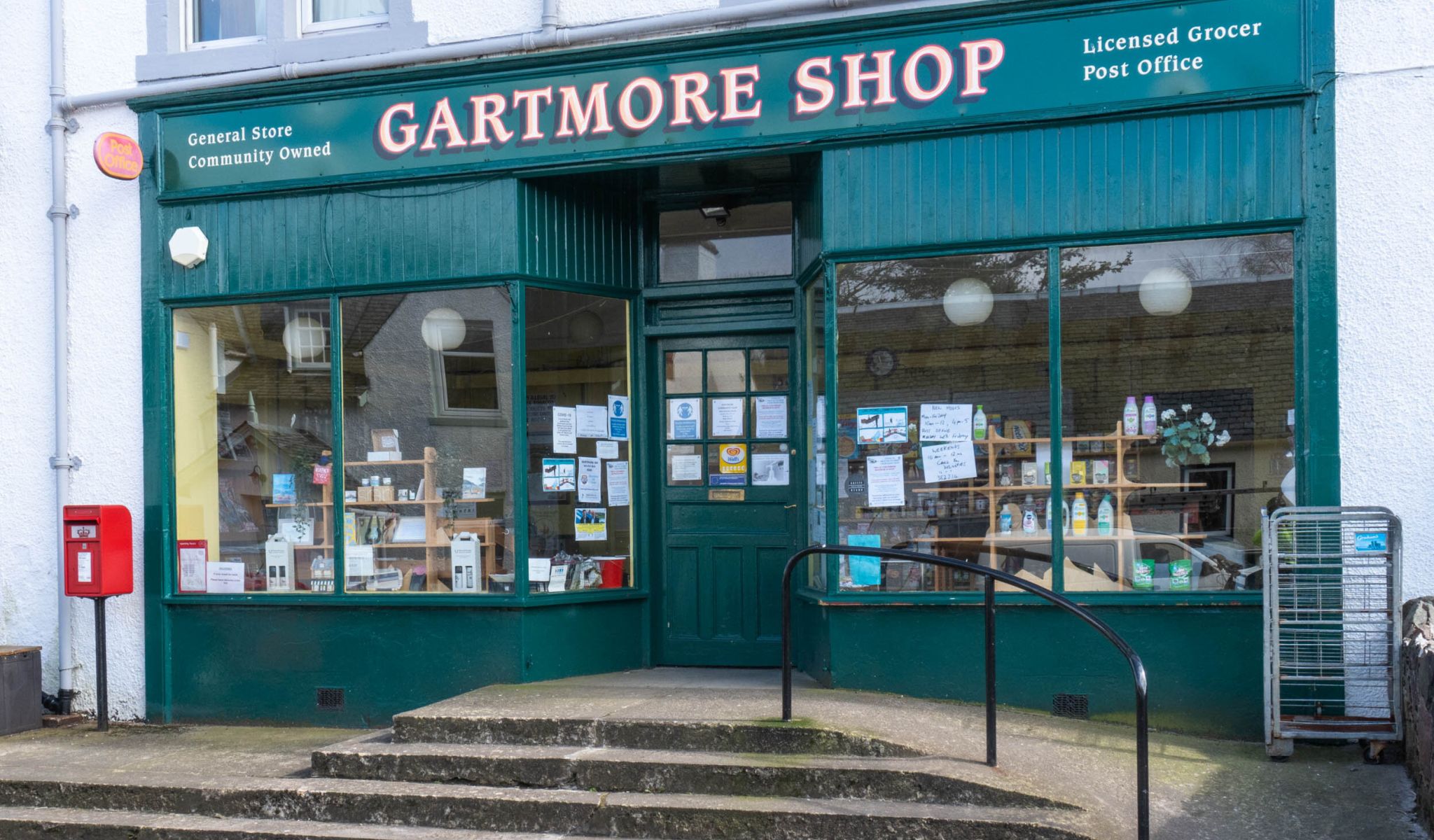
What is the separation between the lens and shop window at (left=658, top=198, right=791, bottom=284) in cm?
791

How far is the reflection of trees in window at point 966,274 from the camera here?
6.70 m

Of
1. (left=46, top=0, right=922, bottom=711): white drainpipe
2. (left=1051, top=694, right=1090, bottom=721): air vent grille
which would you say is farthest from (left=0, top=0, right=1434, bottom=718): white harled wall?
(left=1051, top=694, right=1090, bottom=721): air vent grille

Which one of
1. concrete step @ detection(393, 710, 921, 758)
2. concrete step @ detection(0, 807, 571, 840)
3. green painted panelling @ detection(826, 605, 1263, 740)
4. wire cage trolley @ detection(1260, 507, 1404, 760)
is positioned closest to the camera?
concrete step @ detection(0, 807, 571, 840)

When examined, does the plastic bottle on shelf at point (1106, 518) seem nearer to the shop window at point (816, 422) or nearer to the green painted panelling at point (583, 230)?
the shop window at point (816, 422)

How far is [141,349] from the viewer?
7.96 meters

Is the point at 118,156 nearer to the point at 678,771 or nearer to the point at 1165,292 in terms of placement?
the point at 678,771

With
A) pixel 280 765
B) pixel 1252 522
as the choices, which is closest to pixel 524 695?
pixel 280 765

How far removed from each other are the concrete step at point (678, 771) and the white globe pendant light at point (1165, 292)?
2.88 meters

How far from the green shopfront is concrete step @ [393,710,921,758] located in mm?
1092

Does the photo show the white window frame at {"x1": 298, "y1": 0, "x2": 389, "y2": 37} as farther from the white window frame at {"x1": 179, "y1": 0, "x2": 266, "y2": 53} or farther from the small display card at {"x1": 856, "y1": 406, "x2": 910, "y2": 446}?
the small display card at {"x1": 856, "y1": 406, "x2": 910, "y2": 446}

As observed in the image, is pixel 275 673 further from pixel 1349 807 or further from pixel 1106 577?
pixel 1349 807

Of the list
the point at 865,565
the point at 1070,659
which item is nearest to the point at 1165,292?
the point at 1070,659

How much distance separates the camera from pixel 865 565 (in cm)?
693

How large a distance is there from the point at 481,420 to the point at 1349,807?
5167 mm
